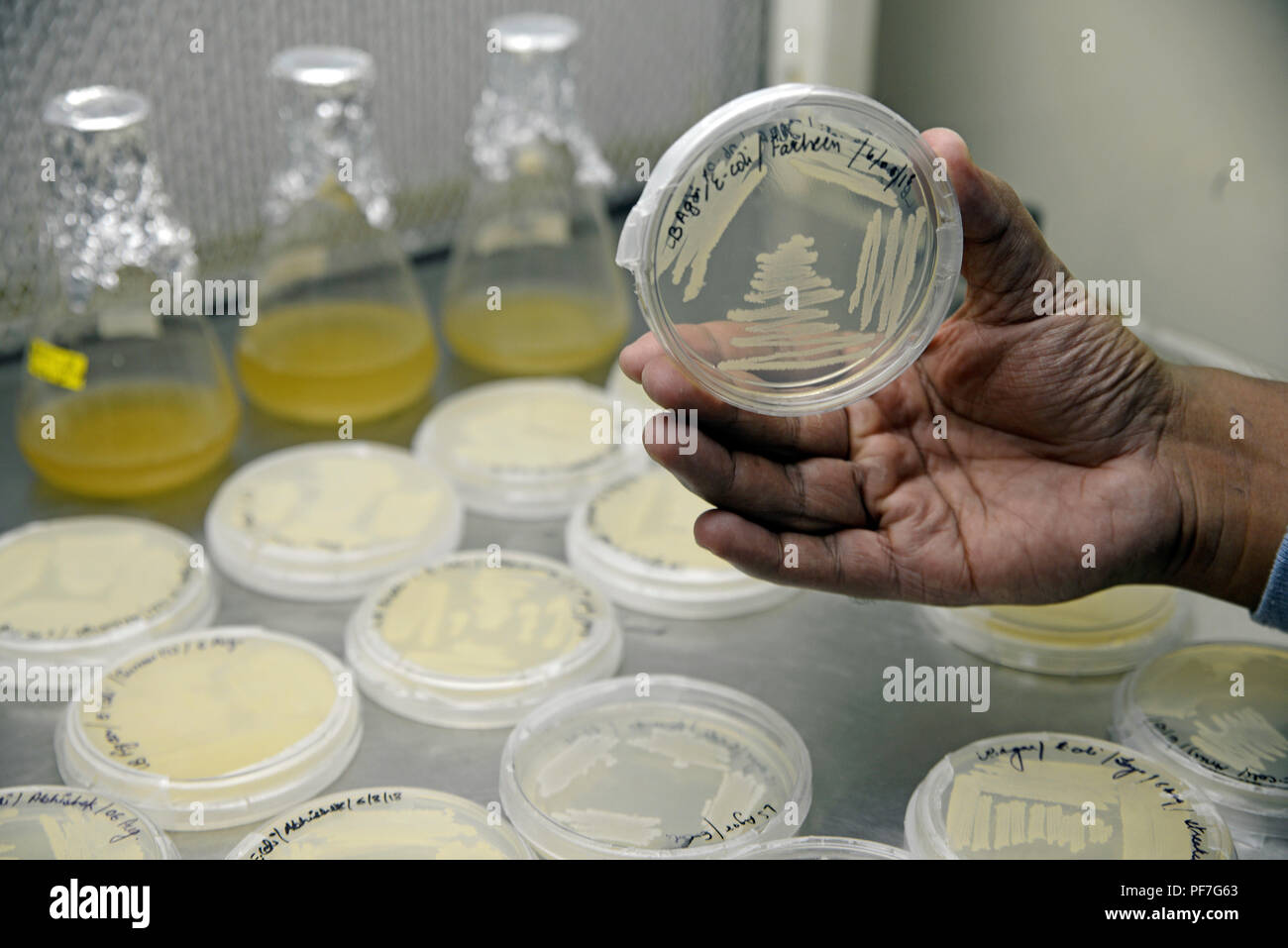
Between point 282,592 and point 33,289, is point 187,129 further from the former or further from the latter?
point 282,592

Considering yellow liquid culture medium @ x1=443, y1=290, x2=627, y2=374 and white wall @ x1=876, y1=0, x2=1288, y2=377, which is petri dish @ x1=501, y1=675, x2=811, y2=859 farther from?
white wall @ x1=876, y1=0, x2=1288, y2=377

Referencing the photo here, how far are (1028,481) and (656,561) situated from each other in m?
0.36

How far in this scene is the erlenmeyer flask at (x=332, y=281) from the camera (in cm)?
136

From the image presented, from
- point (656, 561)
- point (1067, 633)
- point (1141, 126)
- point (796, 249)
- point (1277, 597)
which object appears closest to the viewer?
point (796, 249)

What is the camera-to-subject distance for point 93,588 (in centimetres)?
117

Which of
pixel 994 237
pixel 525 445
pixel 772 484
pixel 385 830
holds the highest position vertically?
pixel 994 237

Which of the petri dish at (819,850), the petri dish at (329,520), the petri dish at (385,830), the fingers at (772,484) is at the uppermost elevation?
the fingers at (772,484)

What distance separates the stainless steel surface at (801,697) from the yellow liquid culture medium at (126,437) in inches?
1.7

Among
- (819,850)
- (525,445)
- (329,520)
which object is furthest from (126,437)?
(819,850)

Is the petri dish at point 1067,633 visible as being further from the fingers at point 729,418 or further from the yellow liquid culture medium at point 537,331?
the yellow liquid culture medium at point 537,331

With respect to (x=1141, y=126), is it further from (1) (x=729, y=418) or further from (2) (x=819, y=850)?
(2) (x=819, y=850)

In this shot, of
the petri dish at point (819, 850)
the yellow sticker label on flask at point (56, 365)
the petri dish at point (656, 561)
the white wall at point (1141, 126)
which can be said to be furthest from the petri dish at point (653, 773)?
the white wall at point (1141, 126)

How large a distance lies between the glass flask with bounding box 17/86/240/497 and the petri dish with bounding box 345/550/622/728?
0.33 meters

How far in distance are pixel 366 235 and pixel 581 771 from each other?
0.74m
